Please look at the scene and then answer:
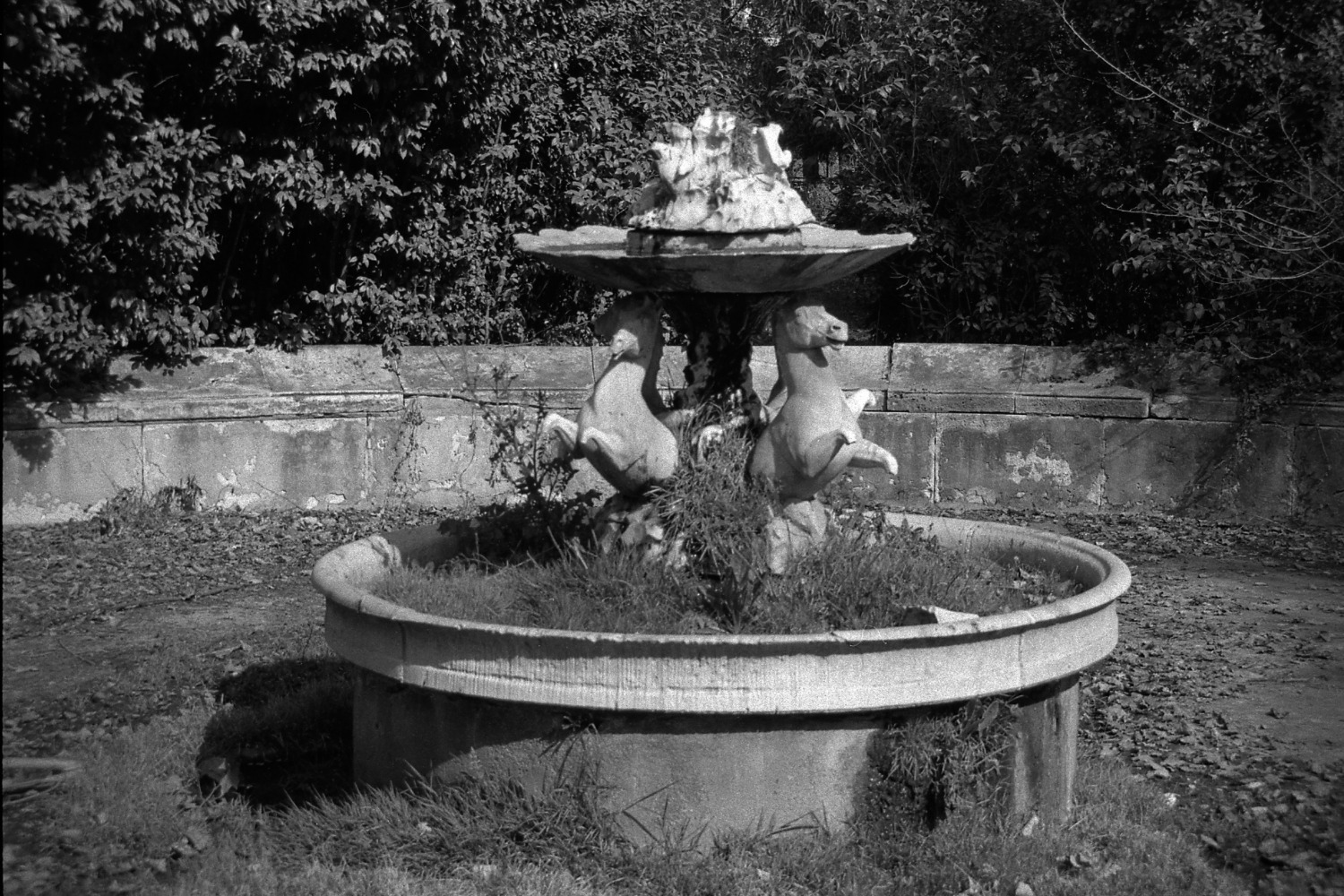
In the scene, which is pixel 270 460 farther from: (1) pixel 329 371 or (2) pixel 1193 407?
(2) pixel 1193 407

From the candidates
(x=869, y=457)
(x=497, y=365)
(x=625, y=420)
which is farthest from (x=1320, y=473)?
(x=625, y=420)

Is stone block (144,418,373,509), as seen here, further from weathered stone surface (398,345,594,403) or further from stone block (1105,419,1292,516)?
stone block (1105,419,1292,516)

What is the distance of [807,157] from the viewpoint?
11.7 m

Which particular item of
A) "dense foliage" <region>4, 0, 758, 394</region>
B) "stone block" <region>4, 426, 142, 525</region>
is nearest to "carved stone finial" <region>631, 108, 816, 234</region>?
"stone block" <region>4, 426, 142, 525</region>

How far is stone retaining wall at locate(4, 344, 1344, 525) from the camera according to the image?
333 inches

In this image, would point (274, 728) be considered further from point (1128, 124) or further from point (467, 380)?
point (1128, 124)

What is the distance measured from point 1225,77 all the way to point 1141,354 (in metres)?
2.08

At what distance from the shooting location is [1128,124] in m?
9.80

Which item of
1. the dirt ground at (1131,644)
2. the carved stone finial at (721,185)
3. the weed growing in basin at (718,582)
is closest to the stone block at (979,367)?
the dirt ground at (1131,644)

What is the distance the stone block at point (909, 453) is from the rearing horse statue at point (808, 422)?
4847mm

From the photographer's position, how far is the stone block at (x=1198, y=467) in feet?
28.6

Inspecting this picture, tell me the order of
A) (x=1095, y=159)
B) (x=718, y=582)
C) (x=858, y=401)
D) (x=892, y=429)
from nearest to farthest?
(x=718, y=582) < (x=858, y=401) < (x=892, y=429) < (x=1095, y=159)

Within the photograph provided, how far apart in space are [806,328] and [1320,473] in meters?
5.63

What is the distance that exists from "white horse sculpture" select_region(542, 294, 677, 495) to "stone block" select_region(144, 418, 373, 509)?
4.38m
